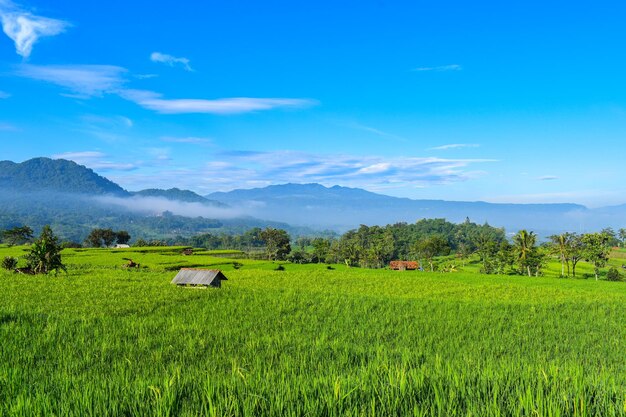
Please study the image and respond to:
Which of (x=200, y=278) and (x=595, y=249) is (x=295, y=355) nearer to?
(x=200, y=278)

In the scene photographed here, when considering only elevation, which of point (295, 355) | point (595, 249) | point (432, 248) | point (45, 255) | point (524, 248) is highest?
point (595, 249)

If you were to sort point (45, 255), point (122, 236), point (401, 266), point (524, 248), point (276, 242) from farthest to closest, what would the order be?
1. point (122, 236)
2. point (276, 242)
3. point (401, 266)
4. point (524, 248)
5. point (45, 255)

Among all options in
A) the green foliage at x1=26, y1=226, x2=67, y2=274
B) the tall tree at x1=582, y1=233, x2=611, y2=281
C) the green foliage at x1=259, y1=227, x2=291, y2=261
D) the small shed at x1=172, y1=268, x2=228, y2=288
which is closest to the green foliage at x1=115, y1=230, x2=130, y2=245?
the green foliage at x1=259, y1=227, x2=291, y2=261

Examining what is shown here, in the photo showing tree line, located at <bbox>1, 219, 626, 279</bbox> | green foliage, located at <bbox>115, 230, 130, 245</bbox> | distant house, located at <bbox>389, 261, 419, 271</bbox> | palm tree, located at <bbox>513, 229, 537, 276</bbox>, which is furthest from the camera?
green foliage, located at <bbox>115, 230, 130, 245</bbox>

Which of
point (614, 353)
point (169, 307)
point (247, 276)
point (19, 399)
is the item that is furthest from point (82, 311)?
point (247, 276)

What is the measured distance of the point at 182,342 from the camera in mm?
9531

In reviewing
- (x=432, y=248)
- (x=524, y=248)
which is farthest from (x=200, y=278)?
(x=432, y=248)

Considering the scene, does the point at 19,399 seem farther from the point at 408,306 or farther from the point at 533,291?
the point at 533,291

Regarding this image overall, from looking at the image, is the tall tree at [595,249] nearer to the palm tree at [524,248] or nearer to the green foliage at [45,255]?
the palm tree at [524,248]

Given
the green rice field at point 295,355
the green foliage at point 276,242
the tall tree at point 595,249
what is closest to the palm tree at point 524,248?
the tall tree at point 595,249

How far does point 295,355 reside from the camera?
8.81 m

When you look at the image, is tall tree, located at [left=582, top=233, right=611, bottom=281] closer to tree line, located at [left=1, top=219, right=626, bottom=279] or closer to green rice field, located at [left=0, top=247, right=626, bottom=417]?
tree line, located at [left=1, top=219, right=626, bottom=279]

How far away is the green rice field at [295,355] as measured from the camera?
3891mm

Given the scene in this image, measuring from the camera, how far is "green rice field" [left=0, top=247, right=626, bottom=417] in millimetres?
3891
